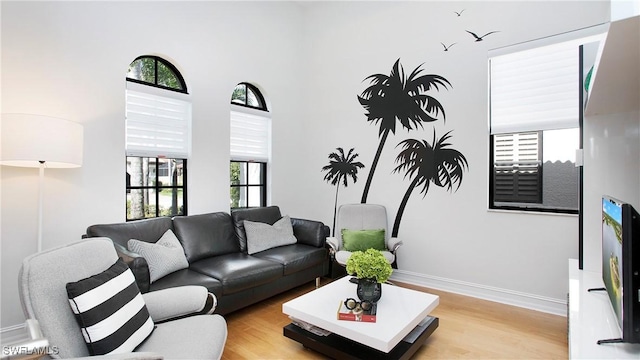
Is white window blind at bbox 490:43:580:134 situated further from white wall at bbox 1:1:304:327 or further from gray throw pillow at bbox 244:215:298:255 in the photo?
white wall at bbox 1:1:304:327

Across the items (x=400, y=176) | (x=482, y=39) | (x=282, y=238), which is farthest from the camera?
(x=400, y=176)

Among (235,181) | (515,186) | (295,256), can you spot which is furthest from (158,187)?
(515,186)

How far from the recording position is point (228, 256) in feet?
11.3

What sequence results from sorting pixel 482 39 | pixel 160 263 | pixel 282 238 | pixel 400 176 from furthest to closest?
pixel 400 176 → pixel 282 238 → pixel 482 39 → pixel 160 263

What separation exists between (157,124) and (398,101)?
280 cm

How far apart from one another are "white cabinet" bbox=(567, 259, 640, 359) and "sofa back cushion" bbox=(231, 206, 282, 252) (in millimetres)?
2918

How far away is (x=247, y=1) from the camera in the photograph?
4.25 meters

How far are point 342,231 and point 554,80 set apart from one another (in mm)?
2691

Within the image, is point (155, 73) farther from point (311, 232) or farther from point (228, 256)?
point (311, 232)

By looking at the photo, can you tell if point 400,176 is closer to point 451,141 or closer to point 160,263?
point 451,141

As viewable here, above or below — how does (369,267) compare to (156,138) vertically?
below

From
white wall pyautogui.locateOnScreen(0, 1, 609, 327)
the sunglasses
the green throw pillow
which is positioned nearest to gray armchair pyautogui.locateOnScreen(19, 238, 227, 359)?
the sunglasses

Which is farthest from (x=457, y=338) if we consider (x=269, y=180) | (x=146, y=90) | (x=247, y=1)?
(x=247, y=1)

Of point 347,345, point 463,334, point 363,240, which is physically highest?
point 363,240
